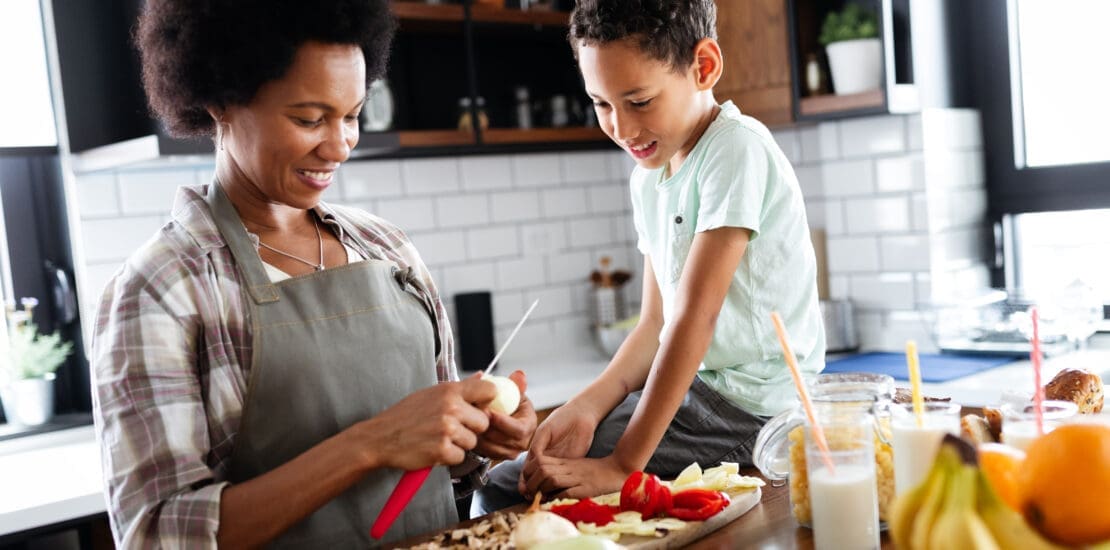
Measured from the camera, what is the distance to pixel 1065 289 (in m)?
A: 2.73

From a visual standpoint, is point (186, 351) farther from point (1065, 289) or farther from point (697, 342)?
point (1065, 289)

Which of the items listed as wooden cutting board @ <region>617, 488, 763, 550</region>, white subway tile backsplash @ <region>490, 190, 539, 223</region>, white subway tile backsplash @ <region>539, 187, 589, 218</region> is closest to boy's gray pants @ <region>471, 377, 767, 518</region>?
wooden cutting board @ <region>617, 488, 763, 550</region>

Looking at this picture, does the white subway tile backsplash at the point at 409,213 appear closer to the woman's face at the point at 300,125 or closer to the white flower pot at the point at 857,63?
the white flower pot at the point at 857,63

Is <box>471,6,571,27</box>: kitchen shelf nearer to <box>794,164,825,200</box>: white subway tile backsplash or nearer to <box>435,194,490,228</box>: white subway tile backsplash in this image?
<box>435,194,490,228</box>: white subway tile backsplash

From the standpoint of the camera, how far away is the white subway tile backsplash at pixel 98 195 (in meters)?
2.81

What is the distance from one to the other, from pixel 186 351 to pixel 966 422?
3.47ft

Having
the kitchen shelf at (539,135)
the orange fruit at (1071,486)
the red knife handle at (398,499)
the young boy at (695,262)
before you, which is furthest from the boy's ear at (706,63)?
the kitchen shelf at (539,135)

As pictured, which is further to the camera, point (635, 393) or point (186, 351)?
point (635, 393)

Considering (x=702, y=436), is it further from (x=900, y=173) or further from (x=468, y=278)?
(x=468, y=278)

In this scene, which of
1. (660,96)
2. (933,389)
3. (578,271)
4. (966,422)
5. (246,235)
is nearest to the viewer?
(966,422)

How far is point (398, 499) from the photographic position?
132 centimetres

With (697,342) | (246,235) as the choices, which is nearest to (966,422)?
(697,342)

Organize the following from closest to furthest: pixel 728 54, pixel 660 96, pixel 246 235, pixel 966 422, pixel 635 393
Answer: pixel 966 422
pixel 246 235
pixel 660 96
pixel 635 393
pixel 728 54

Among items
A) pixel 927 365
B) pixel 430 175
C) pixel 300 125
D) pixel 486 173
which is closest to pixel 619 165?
pixel 486 173
